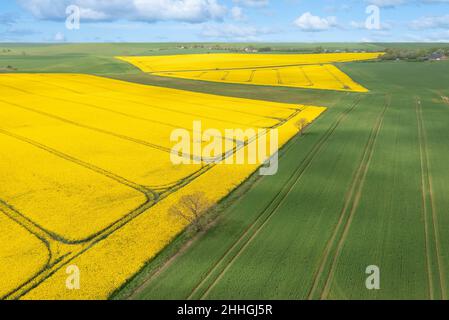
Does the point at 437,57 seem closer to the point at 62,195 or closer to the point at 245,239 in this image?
the point at 245,239

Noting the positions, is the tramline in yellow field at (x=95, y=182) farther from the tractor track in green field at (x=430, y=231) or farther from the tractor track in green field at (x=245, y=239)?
the tractor track in green field at (x=430, y=231)

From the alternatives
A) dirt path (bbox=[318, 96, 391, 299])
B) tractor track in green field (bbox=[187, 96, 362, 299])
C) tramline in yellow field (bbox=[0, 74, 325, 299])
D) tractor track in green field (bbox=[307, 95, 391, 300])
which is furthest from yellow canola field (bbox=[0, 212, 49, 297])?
dirt path (bbox=[318, 96, 391, 299])

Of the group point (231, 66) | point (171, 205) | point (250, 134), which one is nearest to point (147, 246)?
point (171, 205)

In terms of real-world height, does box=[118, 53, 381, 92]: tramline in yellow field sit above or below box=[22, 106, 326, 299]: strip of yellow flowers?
above

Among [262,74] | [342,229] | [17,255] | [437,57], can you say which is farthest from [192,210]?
[437,57]

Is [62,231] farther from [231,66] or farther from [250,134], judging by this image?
[231,66]

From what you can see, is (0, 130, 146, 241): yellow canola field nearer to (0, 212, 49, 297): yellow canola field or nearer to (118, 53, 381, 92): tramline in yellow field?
(0, 212, 49, 297): yellow canola field
